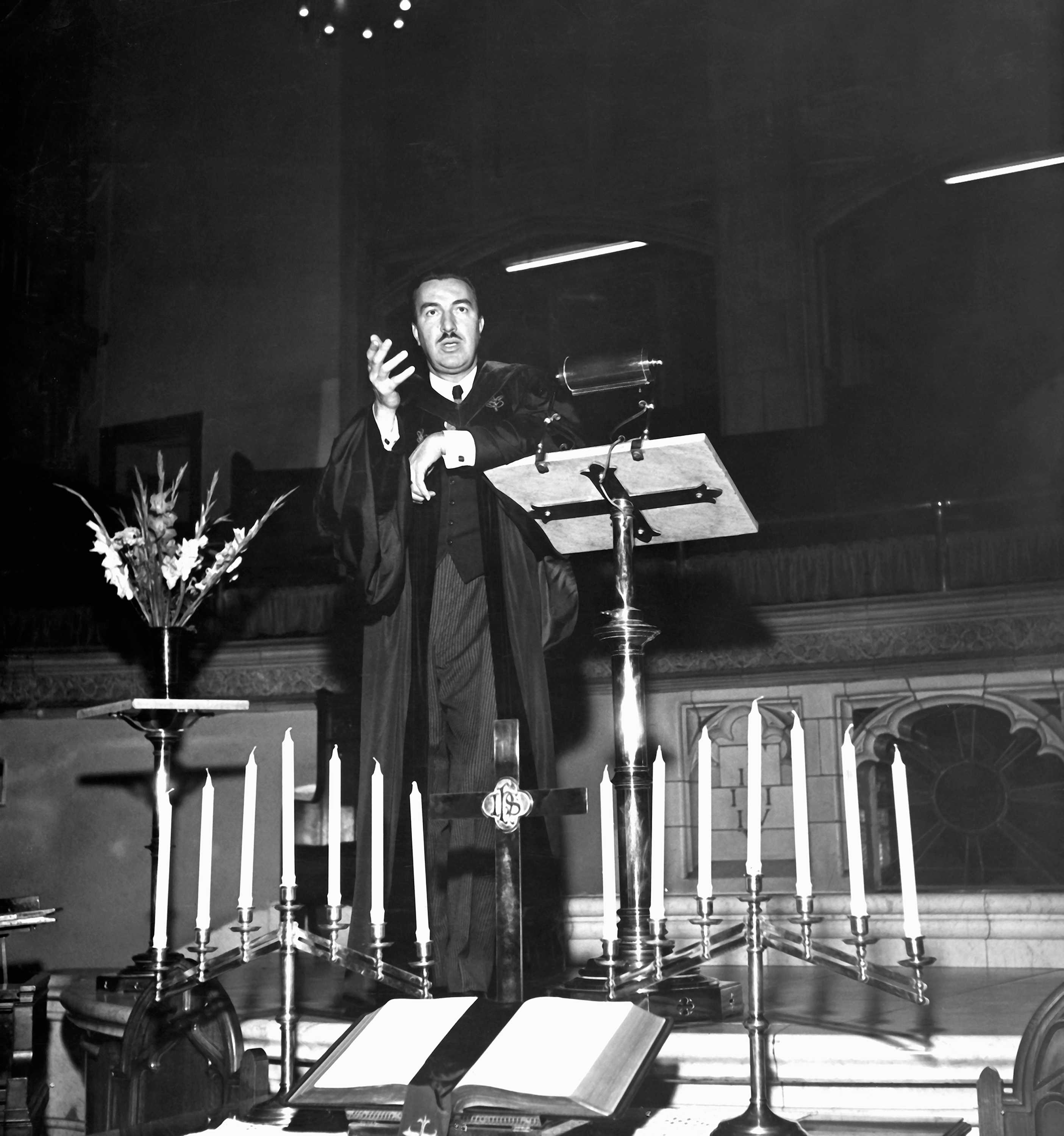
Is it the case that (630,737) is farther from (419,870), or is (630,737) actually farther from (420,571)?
(420,571)

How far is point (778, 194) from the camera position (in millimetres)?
5504

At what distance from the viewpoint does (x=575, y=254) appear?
570 centimetres

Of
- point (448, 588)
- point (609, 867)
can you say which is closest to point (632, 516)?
point (609, 867)

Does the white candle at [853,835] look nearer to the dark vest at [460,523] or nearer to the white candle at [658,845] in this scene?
the white candle at [658,845]

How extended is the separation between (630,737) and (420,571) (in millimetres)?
Result: 1912

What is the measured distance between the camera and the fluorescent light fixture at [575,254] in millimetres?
5668

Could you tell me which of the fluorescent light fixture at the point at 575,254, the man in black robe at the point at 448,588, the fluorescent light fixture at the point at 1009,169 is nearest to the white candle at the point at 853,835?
the man in black robe at the point at 448,588

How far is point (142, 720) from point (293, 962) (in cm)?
186

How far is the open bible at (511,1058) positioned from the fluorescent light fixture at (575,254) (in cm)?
379

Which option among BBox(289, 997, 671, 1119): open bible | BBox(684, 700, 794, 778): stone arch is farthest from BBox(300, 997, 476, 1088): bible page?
BBox(684, 700, 794, 778): stone arch

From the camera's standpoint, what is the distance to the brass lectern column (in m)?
2.99

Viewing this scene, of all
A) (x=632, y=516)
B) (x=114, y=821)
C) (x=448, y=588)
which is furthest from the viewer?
(x=114, y=821)

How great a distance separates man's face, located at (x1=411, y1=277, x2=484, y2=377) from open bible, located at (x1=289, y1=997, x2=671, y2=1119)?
2.95m

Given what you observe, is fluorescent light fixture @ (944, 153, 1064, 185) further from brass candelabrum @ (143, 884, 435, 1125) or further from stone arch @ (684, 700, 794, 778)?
brass candelabrum @ (143, 884, 435, 1125)
